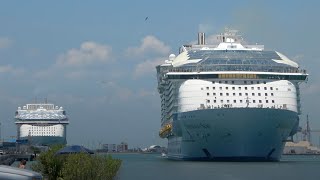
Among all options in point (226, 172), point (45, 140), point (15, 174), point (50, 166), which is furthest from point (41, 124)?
point (15, 174)

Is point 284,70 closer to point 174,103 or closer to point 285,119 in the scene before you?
point 285,119

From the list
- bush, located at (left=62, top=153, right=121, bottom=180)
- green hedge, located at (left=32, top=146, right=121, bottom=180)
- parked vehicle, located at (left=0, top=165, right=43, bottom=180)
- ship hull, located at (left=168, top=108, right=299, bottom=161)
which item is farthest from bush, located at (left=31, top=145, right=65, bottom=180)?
ship hull, located at (left=168, top=108, right=299, bottom=161)

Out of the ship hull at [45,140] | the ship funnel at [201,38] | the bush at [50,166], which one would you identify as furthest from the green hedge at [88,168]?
the ship hull at [45,140]

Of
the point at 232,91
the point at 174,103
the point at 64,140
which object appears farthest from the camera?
the point at 64,140

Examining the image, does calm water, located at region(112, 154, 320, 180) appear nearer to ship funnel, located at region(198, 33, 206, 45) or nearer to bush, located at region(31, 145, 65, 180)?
bush, located at region(31, 145, 65, 180)

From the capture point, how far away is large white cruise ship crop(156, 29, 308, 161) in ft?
215

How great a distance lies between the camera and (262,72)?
70.5 meters

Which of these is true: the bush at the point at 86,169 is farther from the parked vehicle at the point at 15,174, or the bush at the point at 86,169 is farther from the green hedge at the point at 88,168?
the parked vehicle at the point at 15,174

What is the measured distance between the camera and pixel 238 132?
65312 mm

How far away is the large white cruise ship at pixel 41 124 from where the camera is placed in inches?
6102

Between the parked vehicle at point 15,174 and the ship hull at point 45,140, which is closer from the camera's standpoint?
the parked vehicle at point 15,174

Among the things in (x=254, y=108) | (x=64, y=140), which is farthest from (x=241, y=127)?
(x=64, y=140)

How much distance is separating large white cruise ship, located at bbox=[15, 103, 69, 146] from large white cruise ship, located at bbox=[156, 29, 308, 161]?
83.0 meters

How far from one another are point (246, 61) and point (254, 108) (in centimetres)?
827
